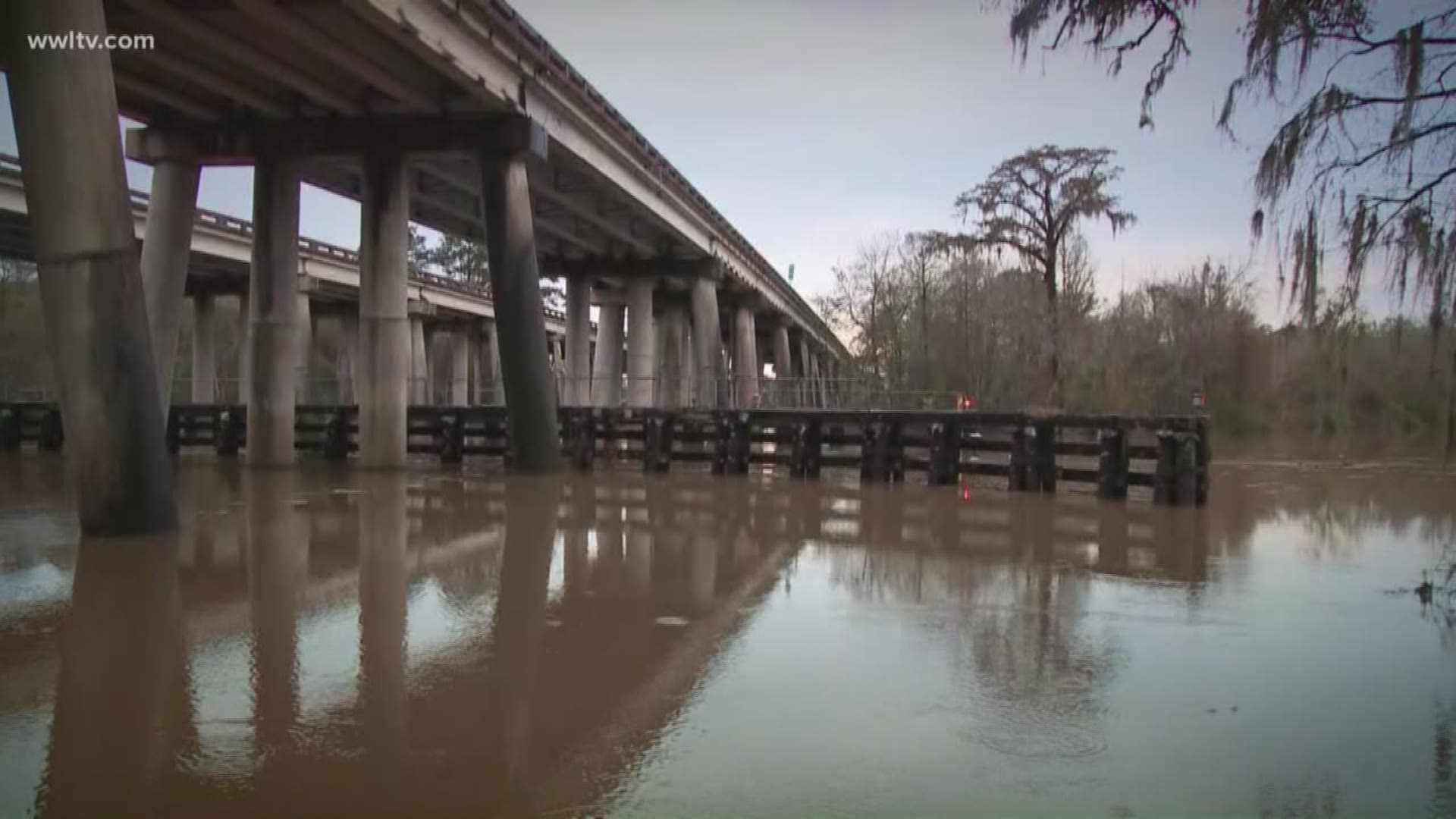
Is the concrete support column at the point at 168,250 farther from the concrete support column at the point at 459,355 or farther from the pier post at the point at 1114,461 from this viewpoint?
the concrete support column at the point at 459,355

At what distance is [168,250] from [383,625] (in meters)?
19.2

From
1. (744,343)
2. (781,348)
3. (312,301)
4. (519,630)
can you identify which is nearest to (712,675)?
(519,630)

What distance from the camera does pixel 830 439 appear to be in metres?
21.8

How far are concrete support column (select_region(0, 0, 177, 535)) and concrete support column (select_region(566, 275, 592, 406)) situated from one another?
34035mm

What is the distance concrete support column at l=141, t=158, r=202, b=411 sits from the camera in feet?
74.1

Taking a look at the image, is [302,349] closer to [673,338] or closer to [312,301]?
[312,301]

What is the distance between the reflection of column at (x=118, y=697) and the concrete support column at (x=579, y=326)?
3729 centimetres

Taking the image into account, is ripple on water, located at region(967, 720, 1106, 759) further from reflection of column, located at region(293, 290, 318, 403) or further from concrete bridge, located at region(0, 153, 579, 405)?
concrete bridge, located at region(0, 153, 579, 405)

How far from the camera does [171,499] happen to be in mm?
12039

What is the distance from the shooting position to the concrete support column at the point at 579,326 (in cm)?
4628

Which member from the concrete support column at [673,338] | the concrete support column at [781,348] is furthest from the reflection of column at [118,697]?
the concrete support column at [781,348]

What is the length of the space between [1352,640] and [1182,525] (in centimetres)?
700

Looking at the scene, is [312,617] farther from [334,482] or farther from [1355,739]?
[334,482]

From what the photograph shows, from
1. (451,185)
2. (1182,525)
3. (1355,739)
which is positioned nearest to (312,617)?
(1355,739)
